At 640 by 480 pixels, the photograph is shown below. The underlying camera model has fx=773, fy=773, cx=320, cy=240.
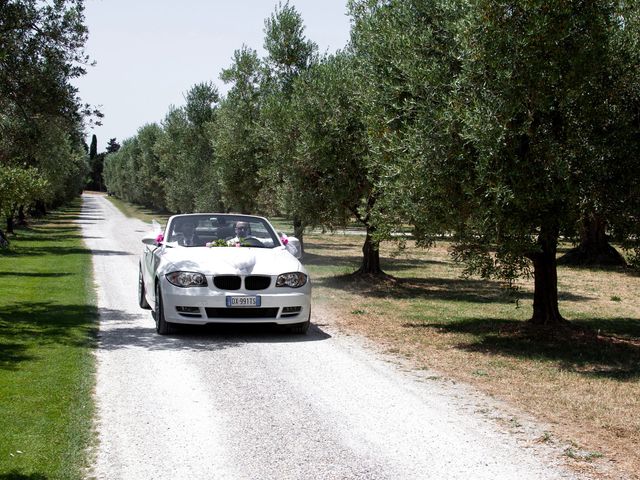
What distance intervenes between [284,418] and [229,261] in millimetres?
4401

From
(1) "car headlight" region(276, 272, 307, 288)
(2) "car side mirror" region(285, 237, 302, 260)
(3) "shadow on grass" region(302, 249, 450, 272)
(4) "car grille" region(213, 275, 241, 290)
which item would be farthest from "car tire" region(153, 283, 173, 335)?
(3) "shadow on grass" region(302, 249, 450, 272)

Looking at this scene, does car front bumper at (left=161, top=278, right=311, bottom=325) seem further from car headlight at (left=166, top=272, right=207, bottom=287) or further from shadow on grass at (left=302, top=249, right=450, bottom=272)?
shadow on grass at (left=302, top=249, right=450, bottom=272)

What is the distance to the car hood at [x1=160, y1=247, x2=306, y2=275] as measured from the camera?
10314 mm

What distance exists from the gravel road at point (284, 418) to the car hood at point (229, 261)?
0.94 m

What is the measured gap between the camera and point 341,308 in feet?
47.6

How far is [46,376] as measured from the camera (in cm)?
777

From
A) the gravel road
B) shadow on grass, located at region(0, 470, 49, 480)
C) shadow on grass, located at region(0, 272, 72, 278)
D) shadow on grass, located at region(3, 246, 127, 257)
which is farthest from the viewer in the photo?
shadow on grass, located at region(3, 246, 127, 257)

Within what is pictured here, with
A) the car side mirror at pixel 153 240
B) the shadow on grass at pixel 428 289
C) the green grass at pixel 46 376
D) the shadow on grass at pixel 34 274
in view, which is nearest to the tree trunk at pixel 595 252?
the shadow on grass at pixel 428 289

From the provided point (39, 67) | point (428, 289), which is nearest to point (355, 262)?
point (428, 289)

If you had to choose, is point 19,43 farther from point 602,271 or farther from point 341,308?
point 602,271

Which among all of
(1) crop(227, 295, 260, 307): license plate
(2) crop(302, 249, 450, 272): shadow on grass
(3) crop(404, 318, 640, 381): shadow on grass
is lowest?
(2) crop(302, 249, 450, 272): shadow on grass

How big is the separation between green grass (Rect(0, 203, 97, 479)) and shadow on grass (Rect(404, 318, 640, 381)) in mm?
5204

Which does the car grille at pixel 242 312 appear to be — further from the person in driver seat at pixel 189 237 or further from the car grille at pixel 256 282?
the person in driver seat at pixel 189 237

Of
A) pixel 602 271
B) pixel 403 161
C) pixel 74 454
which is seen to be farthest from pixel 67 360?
pixel 602 271
